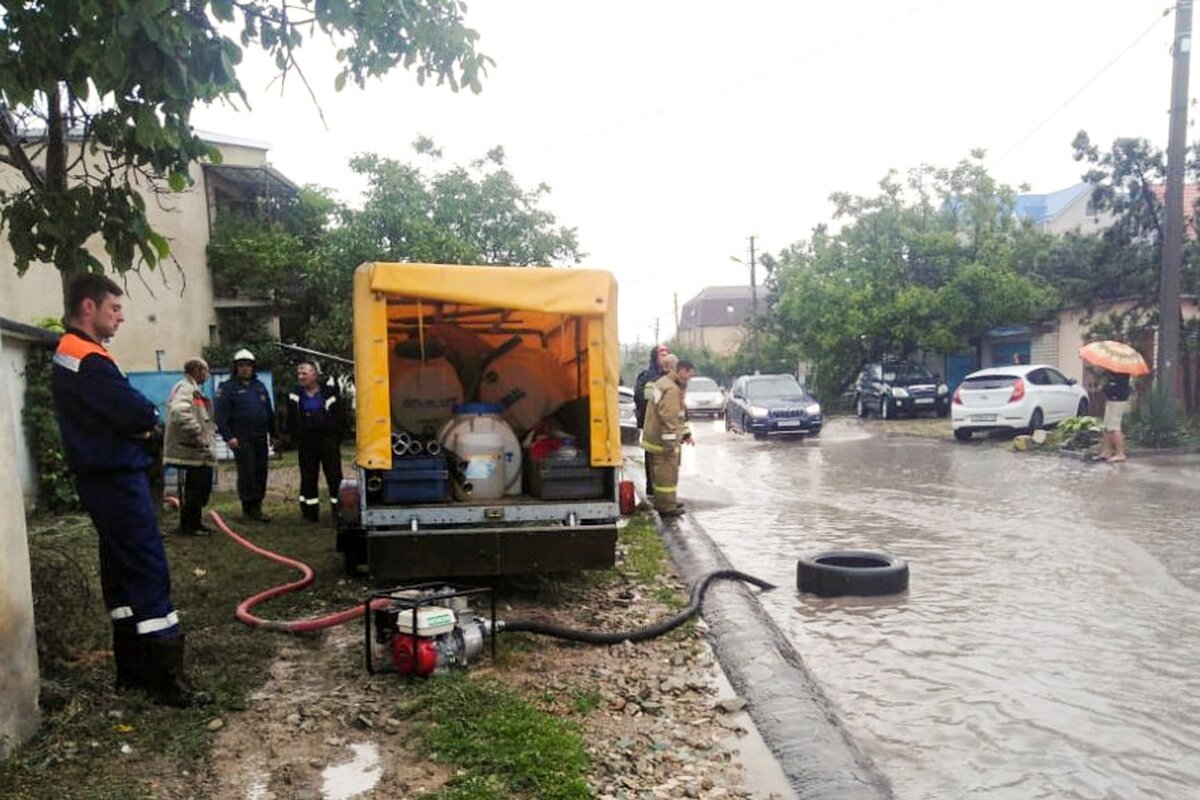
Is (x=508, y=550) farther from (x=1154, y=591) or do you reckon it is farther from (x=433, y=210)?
(x=433, y=210)

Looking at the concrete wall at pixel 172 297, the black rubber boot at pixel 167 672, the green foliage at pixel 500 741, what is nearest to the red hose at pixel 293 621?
the green foliage at pixel 500 741

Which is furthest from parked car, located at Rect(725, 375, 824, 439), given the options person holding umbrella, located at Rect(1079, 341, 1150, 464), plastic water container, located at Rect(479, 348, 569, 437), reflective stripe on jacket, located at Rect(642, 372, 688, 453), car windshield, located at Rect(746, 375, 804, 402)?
plastic water container, located at Rect(479, 348, 569, 437)

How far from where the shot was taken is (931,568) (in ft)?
25.7

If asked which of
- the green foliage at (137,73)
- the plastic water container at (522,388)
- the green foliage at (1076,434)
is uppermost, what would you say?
the green foliage at (137,73)

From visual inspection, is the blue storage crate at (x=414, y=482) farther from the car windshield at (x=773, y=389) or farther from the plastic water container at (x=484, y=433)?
the car windshield at (x=773, y=389)

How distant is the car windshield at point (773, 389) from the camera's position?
2317 centimetres

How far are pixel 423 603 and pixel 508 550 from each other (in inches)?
56.9

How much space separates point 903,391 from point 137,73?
→ 979 inches

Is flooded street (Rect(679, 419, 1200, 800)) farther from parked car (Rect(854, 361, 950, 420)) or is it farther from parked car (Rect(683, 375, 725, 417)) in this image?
parked car (Rect(683, 375, 725, 417))

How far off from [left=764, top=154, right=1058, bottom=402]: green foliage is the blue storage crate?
21.9 m

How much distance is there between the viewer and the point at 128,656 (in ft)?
14.5

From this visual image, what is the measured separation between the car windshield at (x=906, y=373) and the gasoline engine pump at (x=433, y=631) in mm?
23146

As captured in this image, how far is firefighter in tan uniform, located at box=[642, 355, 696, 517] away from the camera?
10.1 m

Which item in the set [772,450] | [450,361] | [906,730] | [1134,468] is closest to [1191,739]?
[906,730]
